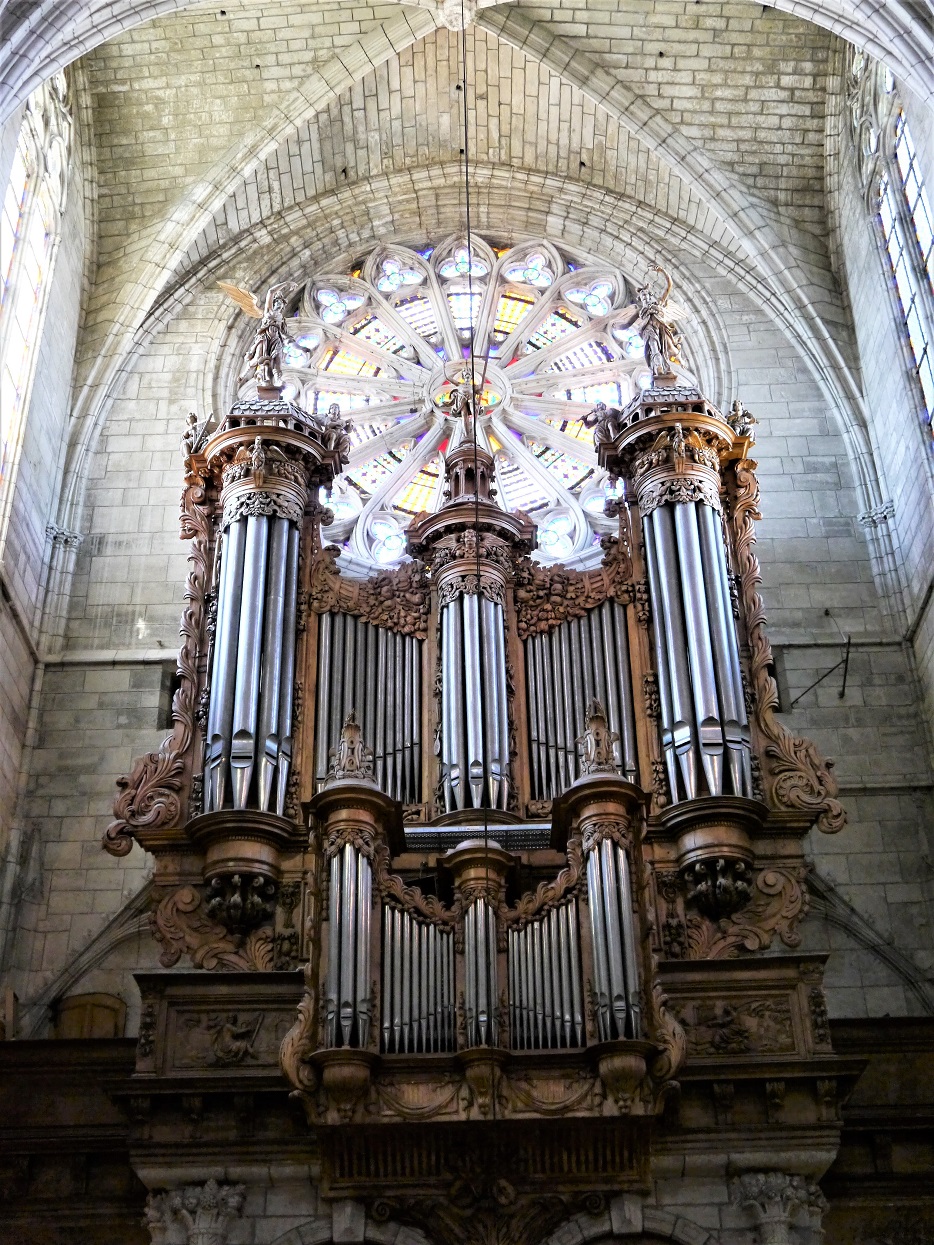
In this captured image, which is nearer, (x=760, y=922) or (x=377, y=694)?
(x=760, y=922)

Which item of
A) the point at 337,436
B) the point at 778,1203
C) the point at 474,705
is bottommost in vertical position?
the point at 778,1203

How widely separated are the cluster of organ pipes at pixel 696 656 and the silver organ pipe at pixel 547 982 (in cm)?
199

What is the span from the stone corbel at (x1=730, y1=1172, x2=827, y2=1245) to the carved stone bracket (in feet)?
16.5

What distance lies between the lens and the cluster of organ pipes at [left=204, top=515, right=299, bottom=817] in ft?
39.0

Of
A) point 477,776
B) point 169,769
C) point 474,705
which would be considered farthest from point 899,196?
point 169,769

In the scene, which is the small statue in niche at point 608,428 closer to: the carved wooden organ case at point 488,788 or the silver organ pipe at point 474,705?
the carved wooden organ case at point 488,788

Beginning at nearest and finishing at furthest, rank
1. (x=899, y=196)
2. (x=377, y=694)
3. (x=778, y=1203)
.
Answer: (x=778, y=1203) < (x=377, y=694) < (x=899, y=196)

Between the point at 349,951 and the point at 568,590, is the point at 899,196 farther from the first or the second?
the point at 349,951

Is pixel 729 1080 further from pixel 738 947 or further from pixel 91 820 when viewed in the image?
pixel 91 820

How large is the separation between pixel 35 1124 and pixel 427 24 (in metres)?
11.4

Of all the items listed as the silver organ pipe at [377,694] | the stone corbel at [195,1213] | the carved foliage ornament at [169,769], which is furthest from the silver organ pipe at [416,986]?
the carved foliage ornament at [169,769]

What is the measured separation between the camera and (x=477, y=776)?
1223cm

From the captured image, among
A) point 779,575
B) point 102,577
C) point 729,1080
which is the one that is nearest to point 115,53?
point 102,577

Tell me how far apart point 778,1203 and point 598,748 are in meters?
2.97
